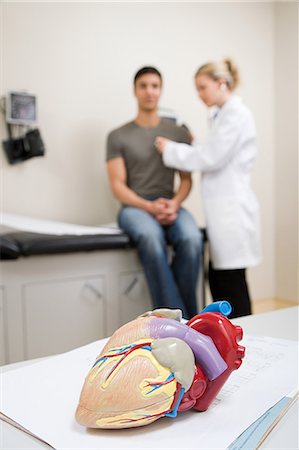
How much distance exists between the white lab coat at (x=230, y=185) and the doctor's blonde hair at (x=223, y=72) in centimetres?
11

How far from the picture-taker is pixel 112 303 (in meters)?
2.15

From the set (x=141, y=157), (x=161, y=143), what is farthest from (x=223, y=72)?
(x=141, y=157)

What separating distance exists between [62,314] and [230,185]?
0.96m

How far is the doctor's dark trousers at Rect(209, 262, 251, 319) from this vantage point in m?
2.20

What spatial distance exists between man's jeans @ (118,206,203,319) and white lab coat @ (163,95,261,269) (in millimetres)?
114

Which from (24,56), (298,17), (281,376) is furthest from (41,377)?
(298,17)

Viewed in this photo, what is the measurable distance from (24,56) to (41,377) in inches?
90.8

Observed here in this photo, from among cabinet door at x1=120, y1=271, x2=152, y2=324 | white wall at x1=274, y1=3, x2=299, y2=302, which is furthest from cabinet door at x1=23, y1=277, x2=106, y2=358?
white wall at x1=274, y1=3, x2=299, y2=302

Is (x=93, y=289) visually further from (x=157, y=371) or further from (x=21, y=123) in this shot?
(x=157, y=371)

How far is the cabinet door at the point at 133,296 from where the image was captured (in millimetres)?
2180

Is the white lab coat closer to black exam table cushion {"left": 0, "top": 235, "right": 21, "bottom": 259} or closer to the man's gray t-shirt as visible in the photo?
the man's gray t-shirt

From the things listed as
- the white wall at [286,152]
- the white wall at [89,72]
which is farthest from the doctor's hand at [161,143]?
the white wall at [286,152]

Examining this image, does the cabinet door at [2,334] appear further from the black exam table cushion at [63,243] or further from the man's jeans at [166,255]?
the man's jeans at [166,255]

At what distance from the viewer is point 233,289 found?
7.35 feet
